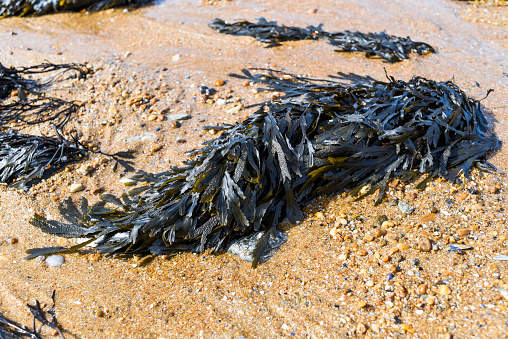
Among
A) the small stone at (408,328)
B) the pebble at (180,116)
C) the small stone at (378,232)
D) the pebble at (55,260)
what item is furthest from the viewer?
the pebble at (180,116)

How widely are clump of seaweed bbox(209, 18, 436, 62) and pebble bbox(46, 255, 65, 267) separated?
320 cm

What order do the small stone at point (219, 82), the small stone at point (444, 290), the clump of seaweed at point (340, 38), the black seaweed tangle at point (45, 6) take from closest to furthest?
1. the small stone at point (444, 290)
2. the small stone at point (219, 82)
3. the clump of seaweed at point (340, 38)
4. the black seaweed tangle at point (45, 6)

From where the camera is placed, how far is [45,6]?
5.72 m

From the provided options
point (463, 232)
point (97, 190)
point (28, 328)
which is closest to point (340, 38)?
point (463, 232)

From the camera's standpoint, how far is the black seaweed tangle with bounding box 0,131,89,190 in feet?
10.7

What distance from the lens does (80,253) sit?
2582 mm

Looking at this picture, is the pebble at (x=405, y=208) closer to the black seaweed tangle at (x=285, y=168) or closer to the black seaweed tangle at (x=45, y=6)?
the black seaweed tangle at (x=285, y=168)

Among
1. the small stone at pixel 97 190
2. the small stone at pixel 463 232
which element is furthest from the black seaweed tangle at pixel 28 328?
the small stone at pixel 463 232

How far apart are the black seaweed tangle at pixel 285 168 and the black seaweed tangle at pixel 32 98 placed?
1.52 m

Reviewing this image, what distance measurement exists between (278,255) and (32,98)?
358 cm

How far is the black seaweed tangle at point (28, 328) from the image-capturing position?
2.08 metres

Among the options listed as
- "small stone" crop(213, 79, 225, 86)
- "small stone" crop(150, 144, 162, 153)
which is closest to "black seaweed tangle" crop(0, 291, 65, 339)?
"small stone" crop(150, 144, 162, 153)

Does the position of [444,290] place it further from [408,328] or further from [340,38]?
[340,38]

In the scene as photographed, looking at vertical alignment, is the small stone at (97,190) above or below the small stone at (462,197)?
below
